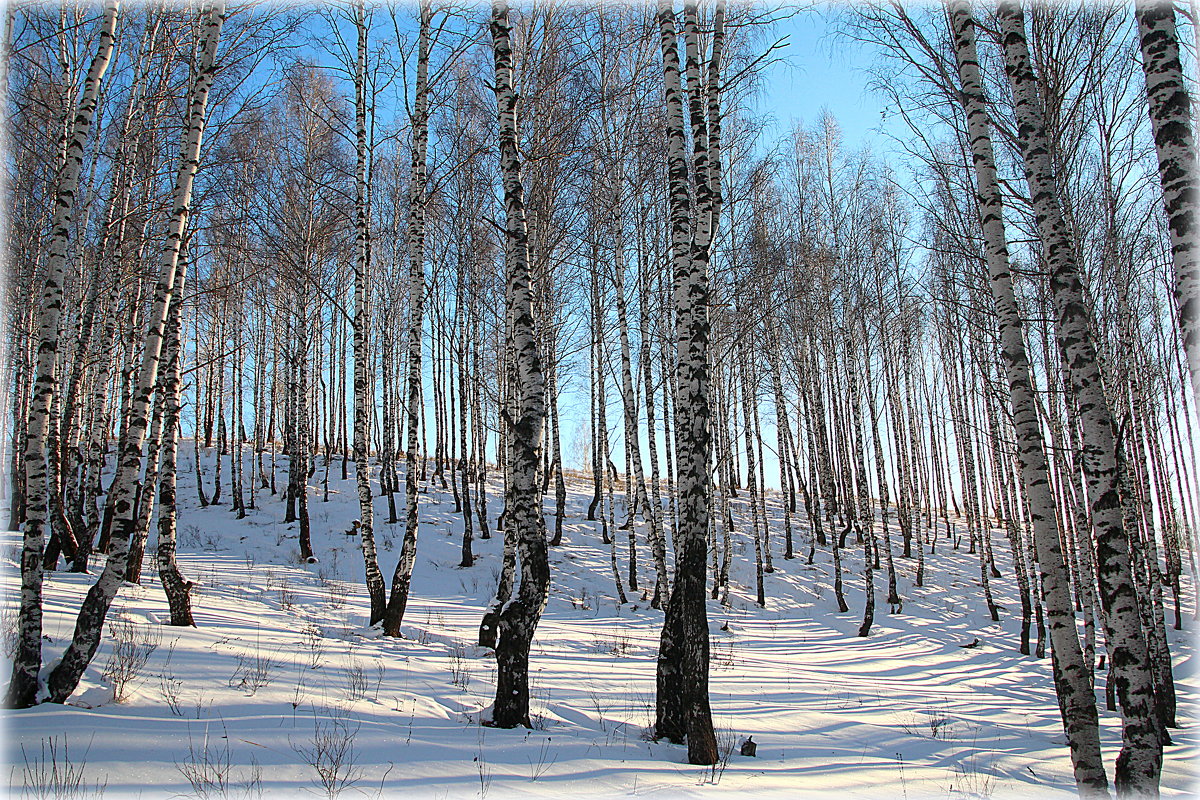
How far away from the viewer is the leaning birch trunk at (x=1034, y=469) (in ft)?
14.7

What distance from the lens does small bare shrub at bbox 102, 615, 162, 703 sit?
15.6ft

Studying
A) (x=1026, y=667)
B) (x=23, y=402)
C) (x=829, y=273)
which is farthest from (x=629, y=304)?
(x=23, y=402)

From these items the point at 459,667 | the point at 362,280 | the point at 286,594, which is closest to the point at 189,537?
the point at 286,594

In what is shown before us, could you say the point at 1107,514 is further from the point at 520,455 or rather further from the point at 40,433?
the point at 40,433

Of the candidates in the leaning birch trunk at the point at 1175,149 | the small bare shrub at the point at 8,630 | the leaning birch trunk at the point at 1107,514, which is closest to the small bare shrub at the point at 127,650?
the small bare shrub at the point at 8,630

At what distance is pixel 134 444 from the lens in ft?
17.4

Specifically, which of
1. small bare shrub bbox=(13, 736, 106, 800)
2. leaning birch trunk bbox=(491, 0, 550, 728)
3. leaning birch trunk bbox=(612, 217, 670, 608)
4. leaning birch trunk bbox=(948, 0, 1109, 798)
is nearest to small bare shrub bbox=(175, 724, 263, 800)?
small bare shrub bbox=(13, 736, 106, 800)

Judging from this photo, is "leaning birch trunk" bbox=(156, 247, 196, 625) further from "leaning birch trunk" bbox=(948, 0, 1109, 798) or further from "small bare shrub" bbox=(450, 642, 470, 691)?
"leaning birch trunk" bbox=(948, 0, 1109, 798)

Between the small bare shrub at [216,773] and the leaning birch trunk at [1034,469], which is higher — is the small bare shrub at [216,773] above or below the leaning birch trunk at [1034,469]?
below

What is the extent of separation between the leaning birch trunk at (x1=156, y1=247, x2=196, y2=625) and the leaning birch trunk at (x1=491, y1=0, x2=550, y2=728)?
4376 mm

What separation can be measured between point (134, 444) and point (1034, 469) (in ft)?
25.3

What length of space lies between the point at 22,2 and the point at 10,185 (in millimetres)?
3435

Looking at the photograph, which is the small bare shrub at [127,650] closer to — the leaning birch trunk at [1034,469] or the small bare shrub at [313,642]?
the small bare shrub at [313,642]

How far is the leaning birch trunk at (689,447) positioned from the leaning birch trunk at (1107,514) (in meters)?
2.88
